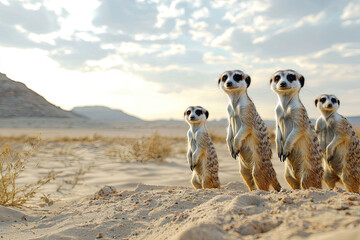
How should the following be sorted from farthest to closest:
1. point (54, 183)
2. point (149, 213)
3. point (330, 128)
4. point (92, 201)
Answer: point (54, 183) < point (92, 201) < point (330, 128) < point (149, 213)

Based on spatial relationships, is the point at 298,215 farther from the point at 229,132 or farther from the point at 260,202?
the point at 229,132

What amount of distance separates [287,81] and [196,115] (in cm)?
130

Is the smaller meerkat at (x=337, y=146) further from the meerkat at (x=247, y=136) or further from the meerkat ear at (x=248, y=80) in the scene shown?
the meerkat ear at (x=248, y=80)

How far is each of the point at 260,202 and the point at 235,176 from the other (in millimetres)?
4021

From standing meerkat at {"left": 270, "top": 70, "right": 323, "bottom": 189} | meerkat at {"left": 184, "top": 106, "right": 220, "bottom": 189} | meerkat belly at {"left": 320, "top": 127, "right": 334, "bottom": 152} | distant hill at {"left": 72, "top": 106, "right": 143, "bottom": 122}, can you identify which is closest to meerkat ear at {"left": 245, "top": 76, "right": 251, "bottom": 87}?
standing meerkat at {"left": 270, "top": 70, "right": 323, "bottom": 189}

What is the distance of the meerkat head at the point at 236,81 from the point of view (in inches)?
140

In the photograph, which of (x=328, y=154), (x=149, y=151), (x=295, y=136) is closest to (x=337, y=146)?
(x=328, y=154)

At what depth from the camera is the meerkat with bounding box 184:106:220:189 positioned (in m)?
3.98

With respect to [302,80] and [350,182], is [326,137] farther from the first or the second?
[302,80]

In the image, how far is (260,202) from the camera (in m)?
2.25

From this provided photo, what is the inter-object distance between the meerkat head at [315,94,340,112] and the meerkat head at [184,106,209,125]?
1337 millimetres

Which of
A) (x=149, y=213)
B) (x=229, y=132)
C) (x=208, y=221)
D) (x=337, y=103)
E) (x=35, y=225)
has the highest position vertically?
(x=337, y=103)

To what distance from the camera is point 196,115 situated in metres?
4.21

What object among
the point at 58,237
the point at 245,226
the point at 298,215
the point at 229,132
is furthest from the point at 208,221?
the point at 229,132
